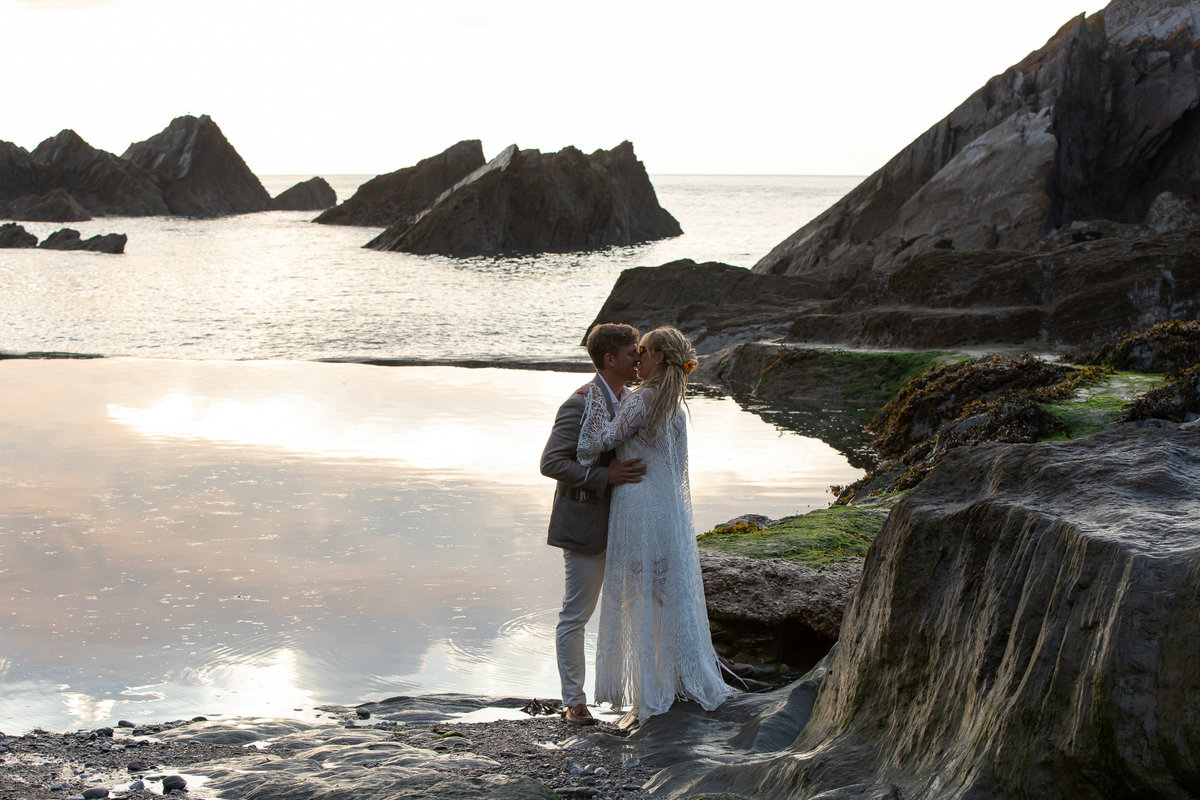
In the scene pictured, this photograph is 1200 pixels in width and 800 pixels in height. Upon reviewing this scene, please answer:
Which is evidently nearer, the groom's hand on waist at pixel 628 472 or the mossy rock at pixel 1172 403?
the groom's hand on waist at pixel 628 472

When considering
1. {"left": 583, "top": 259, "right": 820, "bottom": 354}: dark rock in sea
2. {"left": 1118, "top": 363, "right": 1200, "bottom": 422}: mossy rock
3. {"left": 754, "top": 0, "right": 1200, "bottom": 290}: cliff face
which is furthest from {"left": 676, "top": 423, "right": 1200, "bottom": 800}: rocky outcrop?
{"left": 754, "top": 0, "right": 1200, "bottom": 290}: cliff face

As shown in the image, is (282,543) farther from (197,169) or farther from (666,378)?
(197,169)

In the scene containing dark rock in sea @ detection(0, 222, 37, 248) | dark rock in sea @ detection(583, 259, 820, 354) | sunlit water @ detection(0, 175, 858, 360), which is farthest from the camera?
dark rock in sea @ detection(0, 222, 37, 248)

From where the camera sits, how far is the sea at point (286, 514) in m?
6.21

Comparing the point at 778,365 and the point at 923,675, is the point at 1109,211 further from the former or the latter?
the point at 923,675

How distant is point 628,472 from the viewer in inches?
210

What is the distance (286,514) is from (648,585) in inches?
197

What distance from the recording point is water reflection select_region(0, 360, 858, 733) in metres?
6.16

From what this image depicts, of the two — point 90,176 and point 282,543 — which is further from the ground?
point 90,176

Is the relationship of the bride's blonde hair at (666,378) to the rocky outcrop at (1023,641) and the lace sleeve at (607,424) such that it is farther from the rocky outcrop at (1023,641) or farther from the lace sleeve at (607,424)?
the rocky outcrop at (1023,641)

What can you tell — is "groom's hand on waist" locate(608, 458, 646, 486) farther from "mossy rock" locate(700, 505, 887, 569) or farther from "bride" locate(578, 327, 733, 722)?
"mossy rock" locate(700, 505, 887, 569)

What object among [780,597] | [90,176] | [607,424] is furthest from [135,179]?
[607,424]

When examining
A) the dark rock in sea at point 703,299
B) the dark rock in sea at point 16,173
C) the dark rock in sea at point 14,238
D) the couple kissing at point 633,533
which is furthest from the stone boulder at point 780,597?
the dark rock in sea at point 16,173

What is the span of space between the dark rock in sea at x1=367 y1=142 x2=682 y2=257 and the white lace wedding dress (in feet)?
203
